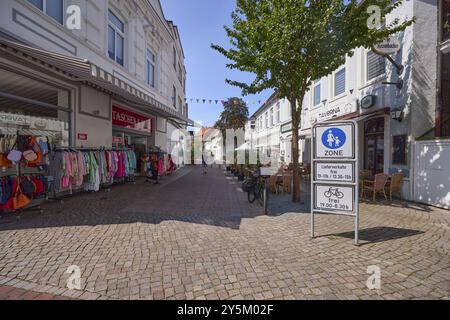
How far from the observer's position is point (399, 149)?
27.2 feet

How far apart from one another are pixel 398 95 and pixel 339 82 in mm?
4420

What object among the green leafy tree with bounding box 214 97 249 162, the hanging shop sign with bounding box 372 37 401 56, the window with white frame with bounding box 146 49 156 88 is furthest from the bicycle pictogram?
the green leafy tree with bounding box 214 97 249 162

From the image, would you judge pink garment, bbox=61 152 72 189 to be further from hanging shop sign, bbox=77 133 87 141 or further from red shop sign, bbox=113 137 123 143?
red shop sign, bbox=113 137 123 143

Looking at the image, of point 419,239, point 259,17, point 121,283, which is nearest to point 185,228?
point 121,283

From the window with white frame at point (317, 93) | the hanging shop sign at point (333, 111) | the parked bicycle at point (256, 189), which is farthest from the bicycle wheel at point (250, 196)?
the window with white frame at point (317, 93)

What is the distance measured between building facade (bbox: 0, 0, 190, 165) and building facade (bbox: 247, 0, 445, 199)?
9442mm

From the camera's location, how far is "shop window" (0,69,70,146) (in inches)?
227

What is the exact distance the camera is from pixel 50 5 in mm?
6883

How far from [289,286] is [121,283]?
2056mm

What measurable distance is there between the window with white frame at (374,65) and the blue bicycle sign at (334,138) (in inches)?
278

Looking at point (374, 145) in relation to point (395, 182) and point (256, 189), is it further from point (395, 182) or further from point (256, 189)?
point (256, 189)

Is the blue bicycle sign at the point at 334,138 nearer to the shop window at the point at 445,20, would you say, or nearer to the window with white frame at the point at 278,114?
the shop window at the point at 445,20
